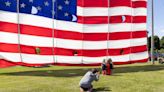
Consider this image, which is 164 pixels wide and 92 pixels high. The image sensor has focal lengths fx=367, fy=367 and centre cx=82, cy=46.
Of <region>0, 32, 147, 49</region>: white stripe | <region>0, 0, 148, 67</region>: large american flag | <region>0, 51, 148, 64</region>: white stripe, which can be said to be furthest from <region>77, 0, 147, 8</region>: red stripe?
<region>0, 51, 148, 64</region>: white stripe

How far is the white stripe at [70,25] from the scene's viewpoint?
28.2 meters

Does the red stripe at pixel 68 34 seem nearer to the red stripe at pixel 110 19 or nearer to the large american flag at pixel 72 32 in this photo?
the large american flag at pixel 72 32

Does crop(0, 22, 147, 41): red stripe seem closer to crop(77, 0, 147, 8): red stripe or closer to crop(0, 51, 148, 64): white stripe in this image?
crop(0, 51, 148, 64): white stripe

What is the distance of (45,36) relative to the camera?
28875 mm

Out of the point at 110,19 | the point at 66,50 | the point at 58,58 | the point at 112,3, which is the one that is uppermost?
the point at 112,3

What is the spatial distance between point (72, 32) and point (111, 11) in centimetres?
391

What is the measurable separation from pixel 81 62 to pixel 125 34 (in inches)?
175

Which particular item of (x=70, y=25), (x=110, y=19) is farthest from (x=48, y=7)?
(x=110, y=19)

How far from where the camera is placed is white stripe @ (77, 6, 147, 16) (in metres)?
30.0

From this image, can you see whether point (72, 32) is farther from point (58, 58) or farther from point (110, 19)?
point (110, 19)

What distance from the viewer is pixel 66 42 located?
29516 mm

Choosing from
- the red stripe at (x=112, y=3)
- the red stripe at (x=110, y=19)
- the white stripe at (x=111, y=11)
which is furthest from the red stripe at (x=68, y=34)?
the red stripe at (x=112, y=3)

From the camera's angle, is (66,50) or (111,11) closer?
(66,50)

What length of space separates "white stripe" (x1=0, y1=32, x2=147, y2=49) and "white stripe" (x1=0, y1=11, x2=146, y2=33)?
3.12 ft
